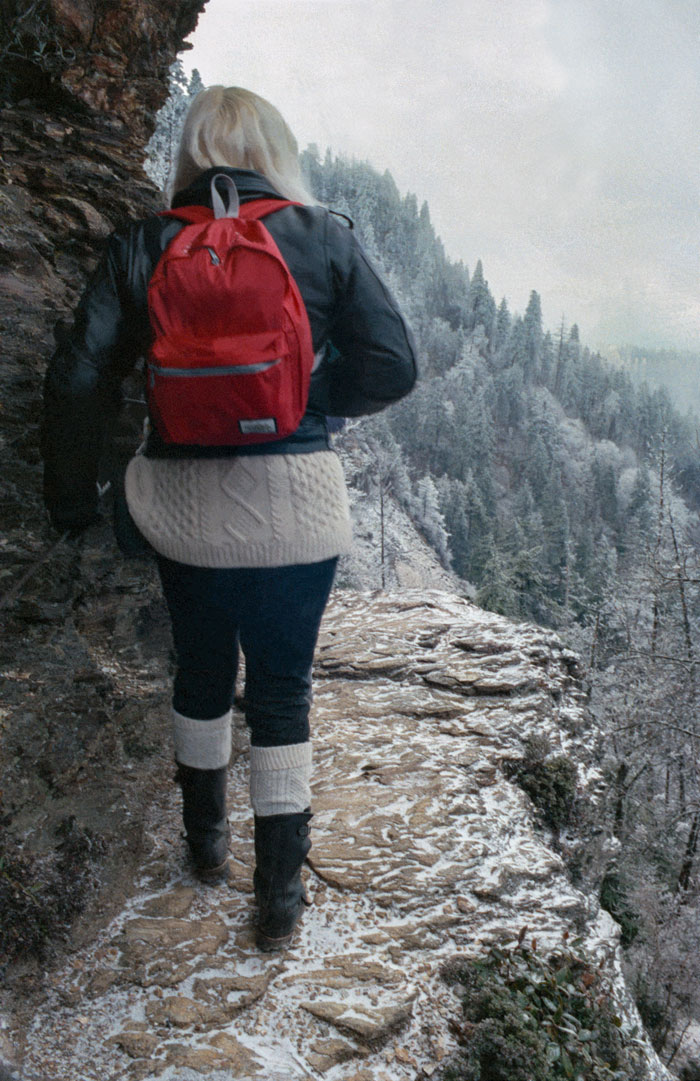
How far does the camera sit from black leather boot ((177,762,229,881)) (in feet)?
6.55

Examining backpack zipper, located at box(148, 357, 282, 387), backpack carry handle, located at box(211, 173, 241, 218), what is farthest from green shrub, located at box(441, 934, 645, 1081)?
backpack carry handle, located at box(211, 173, 241, 218)

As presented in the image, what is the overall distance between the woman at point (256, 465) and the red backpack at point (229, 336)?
106mm

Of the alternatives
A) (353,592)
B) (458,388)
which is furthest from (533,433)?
(353,592)

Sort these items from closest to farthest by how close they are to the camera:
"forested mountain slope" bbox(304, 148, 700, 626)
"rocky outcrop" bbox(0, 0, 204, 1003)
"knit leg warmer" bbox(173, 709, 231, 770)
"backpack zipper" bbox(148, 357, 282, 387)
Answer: "backpack zipper" bbox(148, 357, 282, 387)
"knit leg warmer" bbox(173, 709, 231, 770)
"rocky outcrop" bbox(0, 0, 204, 1003)
"forested mountain slope" bbox(304, 148, 700, 626)

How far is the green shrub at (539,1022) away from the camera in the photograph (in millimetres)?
1784

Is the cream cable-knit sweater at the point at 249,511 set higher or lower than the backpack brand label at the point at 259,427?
lower

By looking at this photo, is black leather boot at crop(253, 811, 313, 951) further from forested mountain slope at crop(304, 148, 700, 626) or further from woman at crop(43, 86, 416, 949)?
forested mountain slope at crop(304, 148, 700, 626)

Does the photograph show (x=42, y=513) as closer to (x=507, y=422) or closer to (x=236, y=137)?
(x=236, y=137)

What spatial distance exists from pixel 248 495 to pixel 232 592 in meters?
0.26

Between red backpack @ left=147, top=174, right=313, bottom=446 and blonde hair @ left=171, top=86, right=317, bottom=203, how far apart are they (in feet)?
0.48

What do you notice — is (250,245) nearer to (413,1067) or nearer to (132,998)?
(132,998)

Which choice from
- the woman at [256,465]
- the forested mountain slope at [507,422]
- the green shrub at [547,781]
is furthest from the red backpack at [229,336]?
the forested mountain slope at [507,422]

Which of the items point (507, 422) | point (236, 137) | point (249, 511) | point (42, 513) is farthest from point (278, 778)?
point (507, 422)

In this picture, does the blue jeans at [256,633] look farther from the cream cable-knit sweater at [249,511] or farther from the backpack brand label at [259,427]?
the backpack brand label at [259,427]
